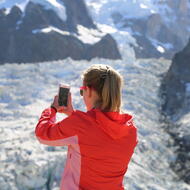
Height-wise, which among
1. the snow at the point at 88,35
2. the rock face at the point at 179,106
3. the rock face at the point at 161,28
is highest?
the rock face at the point at 179,106

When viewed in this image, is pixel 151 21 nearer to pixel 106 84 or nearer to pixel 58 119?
pixel 58 119

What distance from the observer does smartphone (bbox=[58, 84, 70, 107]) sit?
2533 millimetres

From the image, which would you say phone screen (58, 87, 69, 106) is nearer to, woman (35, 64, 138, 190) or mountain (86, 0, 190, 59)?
woman (35, 64, 138, 190)

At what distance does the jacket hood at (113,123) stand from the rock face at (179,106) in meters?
11.2

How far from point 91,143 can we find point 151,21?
138066 millimetres

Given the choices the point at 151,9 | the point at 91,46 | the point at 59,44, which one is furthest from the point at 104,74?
the point at 151,9

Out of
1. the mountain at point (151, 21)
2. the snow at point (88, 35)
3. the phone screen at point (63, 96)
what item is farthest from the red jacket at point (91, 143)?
the mountain at point (151, 21)

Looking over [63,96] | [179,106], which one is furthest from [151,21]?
[63,96]

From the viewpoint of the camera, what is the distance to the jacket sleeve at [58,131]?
228cm

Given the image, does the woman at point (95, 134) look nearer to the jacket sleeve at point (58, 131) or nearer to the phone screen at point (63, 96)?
the jacket sleeve at point (58, 131)

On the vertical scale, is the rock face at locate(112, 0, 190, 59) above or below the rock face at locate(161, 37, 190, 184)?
below

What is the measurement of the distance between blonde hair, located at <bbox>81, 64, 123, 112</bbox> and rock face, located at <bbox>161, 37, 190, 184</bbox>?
37.1ft

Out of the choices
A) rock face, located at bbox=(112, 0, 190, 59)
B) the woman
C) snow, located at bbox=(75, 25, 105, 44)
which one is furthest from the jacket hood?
rock face, located at bbox=(112, 0, 190, 59)

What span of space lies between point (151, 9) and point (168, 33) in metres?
13.3
